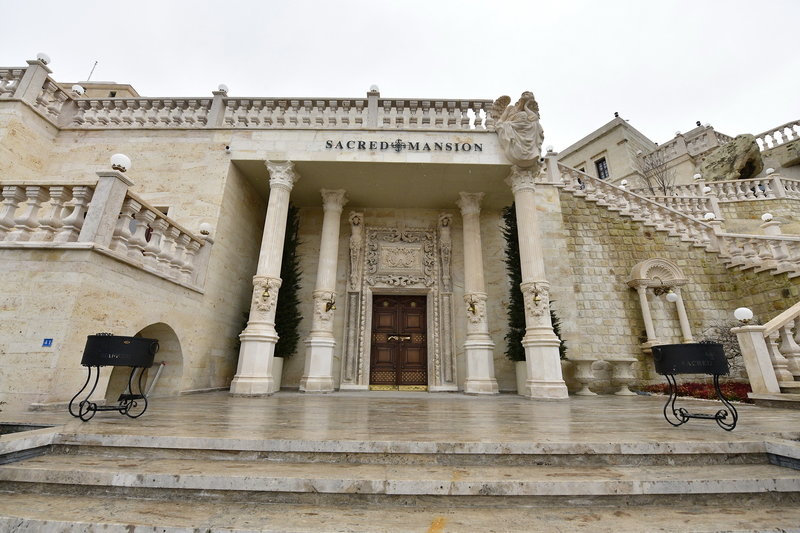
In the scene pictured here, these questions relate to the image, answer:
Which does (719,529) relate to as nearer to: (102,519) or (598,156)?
(102,519)

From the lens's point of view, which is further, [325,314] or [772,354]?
[325,314]

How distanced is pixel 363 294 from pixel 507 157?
568cm

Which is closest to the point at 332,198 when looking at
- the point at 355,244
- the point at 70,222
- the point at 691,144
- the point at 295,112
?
the point at 355,244

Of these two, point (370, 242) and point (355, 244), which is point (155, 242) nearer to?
point (355, 244)

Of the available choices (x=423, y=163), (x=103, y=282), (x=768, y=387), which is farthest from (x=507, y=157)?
(x=103, y=282)

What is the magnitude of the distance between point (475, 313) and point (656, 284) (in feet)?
19.5

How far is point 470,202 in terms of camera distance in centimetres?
983

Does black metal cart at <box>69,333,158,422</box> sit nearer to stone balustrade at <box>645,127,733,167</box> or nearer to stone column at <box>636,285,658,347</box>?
stone column at <box>636,285,658,347</box>

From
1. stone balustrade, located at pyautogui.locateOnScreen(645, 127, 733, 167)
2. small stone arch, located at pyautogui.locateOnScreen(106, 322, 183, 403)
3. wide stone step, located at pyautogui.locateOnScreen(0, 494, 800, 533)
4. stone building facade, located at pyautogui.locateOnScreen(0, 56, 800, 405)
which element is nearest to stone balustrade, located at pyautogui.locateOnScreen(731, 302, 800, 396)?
stone building facade, located at pyautogui.locateOnScreen(0, 56, 800, 405)

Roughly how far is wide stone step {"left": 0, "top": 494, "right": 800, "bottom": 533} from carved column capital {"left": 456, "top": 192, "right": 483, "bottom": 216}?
8.35 meters

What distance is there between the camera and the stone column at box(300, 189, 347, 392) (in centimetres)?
811

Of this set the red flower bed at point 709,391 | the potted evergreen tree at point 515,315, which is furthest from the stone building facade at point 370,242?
the red flower bed at point 709,391

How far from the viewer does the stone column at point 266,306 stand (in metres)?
7.02

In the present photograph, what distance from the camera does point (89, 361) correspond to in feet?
11.2
